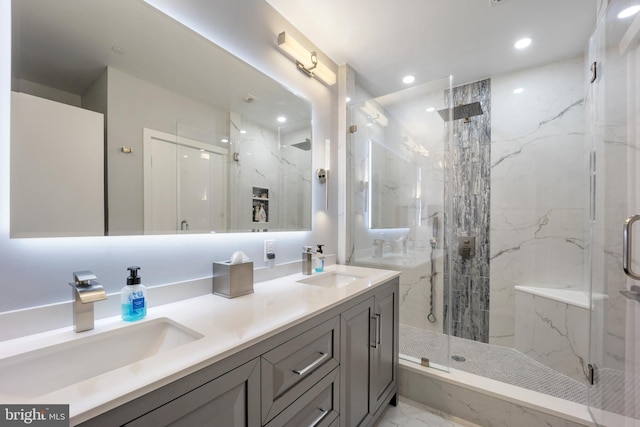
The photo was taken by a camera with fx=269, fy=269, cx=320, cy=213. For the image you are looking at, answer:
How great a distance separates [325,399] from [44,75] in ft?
4.97

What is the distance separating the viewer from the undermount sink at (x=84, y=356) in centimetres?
66

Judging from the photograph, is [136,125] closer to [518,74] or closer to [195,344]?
[195,344]

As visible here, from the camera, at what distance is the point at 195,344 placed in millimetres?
738

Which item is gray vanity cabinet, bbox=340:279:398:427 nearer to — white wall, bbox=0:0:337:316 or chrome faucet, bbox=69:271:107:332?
Result: white wall, bbox=0:0:337:316

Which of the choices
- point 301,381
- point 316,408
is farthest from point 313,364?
point 316,408

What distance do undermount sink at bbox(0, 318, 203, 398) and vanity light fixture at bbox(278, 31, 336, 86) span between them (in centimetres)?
167

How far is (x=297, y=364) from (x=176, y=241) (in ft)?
2.37

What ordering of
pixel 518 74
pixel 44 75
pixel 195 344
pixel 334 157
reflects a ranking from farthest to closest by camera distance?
pixel 518 74 < pixel 334 157 < pixel 44 75 < pixel 195 344

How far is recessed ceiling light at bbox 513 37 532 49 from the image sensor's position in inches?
78.9

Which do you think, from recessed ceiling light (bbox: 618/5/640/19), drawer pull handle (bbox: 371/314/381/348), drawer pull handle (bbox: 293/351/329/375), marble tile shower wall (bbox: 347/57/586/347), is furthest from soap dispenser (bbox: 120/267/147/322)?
recessed ceiling light (bbox: 618/5/640/19)

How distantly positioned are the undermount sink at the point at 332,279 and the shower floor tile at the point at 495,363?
2.55 feet

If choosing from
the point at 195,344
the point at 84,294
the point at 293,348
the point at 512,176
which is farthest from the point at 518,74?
the point at 84,294
